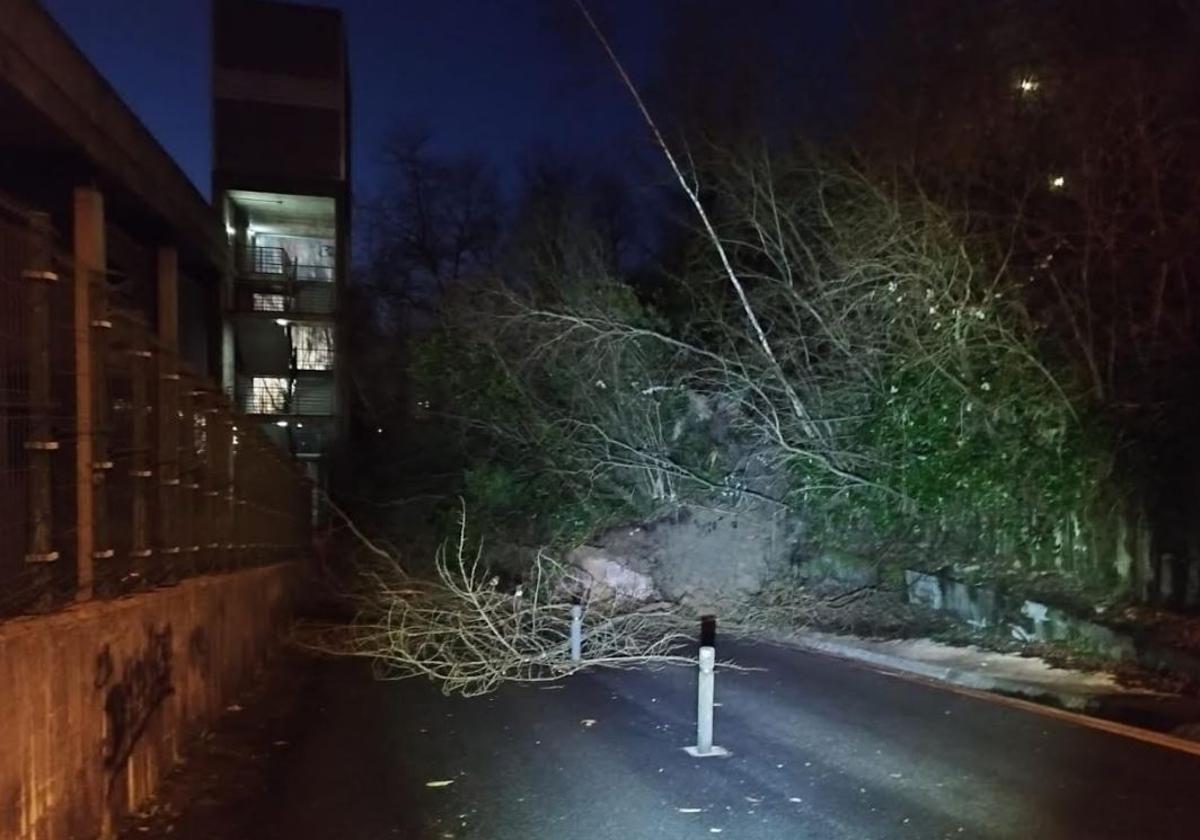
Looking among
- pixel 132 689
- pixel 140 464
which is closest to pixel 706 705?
pixel 132 689

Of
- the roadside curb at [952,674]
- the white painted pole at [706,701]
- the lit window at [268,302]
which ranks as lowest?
the roadside curb at [952,674]

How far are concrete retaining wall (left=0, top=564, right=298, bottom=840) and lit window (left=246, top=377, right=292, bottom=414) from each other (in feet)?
103

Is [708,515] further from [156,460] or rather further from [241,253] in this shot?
[241,253]

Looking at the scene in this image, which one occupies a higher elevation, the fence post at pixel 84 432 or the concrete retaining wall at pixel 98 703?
the fence post at pixel 84 432

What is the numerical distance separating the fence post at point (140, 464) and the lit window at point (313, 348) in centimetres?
3257

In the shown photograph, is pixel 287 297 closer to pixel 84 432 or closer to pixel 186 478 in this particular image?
pixel 186 478

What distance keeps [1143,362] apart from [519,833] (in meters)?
10.3

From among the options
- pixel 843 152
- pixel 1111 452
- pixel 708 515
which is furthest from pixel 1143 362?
pixel 708 515

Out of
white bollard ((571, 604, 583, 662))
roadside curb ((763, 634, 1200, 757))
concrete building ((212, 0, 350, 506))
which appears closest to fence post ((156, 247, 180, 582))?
white bollard ((571, 604, 583, 662))

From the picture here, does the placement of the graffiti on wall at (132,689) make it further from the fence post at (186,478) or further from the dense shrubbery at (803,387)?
the dense shrubbery at (803,387)

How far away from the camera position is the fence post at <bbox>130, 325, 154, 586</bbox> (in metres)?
7.07

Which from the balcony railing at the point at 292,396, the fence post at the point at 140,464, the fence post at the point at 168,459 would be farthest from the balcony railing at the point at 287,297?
the fence post at the point at 140,464

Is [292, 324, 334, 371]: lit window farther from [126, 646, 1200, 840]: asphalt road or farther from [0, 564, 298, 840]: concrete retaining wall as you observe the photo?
[0, 564, 298, 840]: concrete retaining wall

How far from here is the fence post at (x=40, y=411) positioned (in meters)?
5.41
